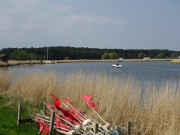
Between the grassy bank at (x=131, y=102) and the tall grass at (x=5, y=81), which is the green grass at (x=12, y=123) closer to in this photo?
the grassy bank at (x=131, y=102)

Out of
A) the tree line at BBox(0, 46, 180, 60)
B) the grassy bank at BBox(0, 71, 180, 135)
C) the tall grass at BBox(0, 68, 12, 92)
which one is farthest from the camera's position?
the tree line at BBox(0, 46, 180, 60)

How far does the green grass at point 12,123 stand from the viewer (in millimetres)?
4830

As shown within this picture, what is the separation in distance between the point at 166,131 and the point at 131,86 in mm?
1667

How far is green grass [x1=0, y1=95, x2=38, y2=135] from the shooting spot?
4830mm

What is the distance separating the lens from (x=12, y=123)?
17.7 ft

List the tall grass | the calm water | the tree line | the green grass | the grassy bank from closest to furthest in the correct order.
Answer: the grassy bank < the green grass < the calm water < the tall grass < the tree line

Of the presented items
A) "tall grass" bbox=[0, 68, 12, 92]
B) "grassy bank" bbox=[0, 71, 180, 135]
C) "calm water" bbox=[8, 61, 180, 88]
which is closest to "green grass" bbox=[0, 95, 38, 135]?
"grassy bank" bbox=[0, 71, 180, 135]

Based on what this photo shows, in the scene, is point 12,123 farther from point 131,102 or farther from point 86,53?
point 86,53

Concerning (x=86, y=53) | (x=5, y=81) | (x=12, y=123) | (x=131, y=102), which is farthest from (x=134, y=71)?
(x=86, y=53)

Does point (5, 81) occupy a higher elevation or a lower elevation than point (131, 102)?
lower

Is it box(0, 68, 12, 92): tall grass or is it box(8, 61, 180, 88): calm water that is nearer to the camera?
box(8, 61, 180, 88): calm water

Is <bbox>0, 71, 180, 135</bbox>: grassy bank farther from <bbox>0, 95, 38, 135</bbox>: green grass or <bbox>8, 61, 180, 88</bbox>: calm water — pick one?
<bbox>0, 95, 38, 135</bbox>: green grass

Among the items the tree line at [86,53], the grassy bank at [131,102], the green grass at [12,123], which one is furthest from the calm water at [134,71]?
the tree line at [86,53]

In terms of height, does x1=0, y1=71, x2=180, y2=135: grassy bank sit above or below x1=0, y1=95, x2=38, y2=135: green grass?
above
